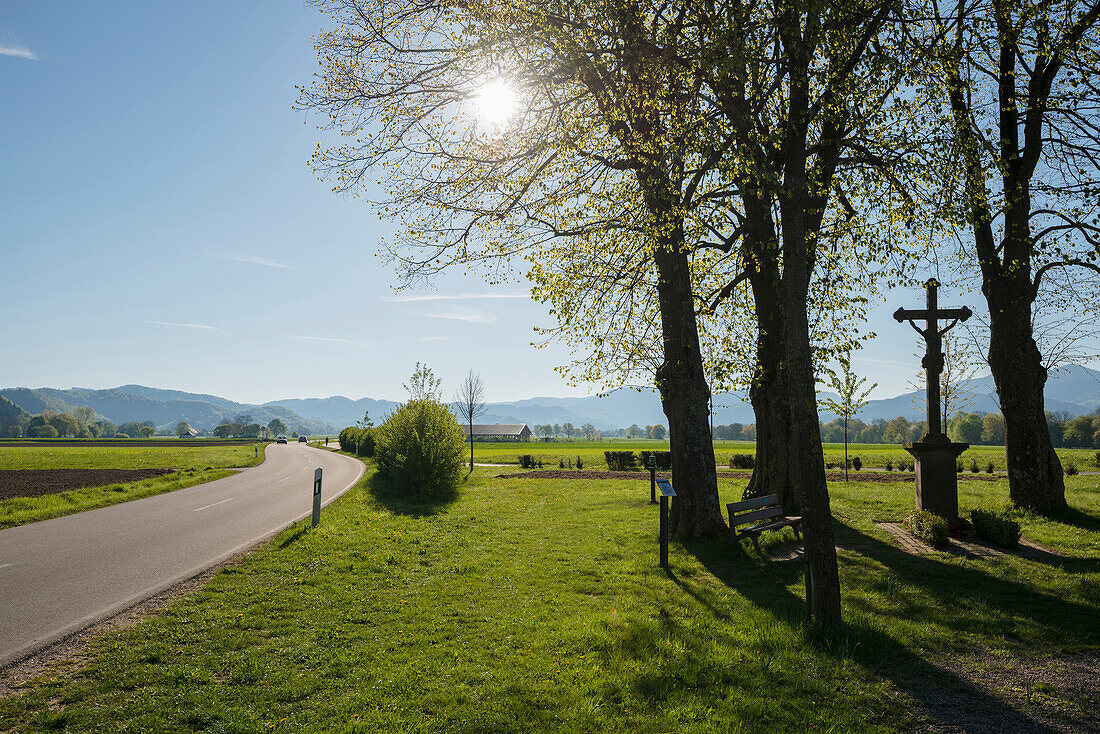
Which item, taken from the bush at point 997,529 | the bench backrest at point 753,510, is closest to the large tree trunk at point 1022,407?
the bush at point 997,529

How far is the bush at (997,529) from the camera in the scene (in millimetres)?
10414

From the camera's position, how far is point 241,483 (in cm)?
2583

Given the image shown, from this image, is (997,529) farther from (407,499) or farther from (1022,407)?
(407,499)

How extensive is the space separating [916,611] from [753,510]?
4333 mm

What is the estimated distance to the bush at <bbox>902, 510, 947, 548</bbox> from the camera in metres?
10.5

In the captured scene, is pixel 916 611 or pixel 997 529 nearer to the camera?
pixel 916 611

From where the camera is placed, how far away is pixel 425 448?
795 inches

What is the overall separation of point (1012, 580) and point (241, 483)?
27376mm

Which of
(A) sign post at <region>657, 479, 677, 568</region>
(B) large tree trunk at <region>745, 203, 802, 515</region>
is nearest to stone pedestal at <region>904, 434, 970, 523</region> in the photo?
(B) large tree trunk at <region>745, 203, 802, 515</region>

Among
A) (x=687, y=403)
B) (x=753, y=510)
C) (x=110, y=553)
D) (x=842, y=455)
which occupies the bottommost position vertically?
(x=842, y=455)

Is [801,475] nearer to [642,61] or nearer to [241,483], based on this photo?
[642,61]

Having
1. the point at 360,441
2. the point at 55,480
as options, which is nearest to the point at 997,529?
the point at 55,480

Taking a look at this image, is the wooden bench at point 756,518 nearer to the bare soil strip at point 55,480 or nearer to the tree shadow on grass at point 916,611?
the tree shadow on grass at point 916,611

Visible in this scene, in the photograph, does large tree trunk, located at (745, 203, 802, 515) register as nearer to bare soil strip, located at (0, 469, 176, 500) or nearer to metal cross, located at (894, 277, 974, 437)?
metal cross, located at (894, 277, 974, 437)
